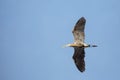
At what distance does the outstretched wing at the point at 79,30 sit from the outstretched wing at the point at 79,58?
0.86 metres

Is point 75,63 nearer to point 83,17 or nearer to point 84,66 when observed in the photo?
point 84,66

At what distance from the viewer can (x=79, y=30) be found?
120ft

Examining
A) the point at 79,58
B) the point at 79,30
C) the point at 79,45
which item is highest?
the point at 79,30

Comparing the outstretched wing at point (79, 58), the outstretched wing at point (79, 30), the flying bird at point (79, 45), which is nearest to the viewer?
the outstretched wing at point (79, 30)

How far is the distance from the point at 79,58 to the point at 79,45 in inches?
46.5

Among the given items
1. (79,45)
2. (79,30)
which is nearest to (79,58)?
(79,45)

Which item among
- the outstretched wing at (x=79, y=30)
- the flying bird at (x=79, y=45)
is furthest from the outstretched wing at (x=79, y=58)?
the outstretched wing at (x=79, y=30)

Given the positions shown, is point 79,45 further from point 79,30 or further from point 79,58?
point 79,30

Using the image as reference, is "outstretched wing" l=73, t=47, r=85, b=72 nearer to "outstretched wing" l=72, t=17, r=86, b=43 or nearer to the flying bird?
the flying bird

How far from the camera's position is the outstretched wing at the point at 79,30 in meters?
35.7

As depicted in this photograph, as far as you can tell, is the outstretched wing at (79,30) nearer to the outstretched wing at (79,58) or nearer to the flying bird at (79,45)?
the flying bird at (79,45)

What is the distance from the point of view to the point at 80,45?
3681 centimetres

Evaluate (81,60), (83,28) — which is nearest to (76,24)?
(83,28)

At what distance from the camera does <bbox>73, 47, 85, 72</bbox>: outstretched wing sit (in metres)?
36.6
